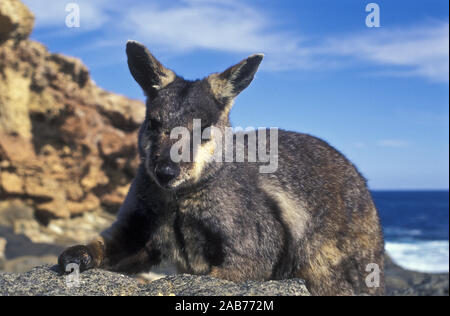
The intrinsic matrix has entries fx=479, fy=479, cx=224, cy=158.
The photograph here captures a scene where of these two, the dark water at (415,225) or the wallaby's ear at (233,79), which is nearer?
the wallaby's ear at (233,79)

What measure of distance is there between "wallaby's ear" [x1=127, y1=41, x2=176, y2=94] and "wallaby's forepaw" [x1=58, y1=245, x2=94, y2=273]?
2.16 metres

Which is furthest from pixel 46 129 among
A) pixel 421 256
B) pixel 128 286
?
pixel 421 256

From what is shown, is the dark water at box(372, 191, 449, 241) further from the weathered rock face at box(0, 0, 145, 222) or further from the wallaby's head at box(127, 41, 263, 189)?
the wallaby's head at box(127, 41, 263, 189)

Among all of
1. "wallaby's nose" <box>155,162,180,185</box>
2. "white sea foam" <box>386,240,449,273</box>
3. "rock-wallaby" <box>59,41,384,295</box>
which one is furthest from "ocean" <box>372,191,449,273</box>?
"wallaby's nose" <box>155,162,180,185</box>

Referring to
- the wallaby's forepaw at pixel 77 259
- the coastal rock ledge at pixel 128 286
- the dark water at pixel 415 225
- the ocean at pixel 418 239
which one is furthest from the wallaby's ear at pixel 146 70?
the dark water at pixel 415 225

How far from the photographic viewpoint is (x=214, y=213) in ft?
19.5

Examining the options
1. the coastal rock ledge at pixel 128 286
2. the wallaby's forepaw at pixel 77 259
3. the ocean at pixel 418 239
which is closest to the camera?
the coastal rock ledge at pixel 128 286

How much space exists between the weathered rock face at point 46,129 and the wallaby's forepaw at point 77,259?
17.1 meters

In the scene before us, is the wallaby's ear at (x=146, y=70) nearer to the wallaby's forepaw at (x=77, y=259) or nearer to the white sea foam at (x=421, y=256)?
the wallaby's forepaw at (x=77, y=259)

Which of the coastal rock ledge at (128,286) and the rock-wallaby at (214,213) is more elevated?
the rock-wallaby at (214,213)

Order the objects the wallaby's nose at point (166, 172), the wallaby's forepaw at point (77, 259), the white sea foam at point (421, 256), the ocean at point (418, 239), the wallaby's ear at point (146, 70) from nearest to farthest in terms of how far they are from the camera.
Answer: the wallaby's nose at point (166, 172) → the wallaby's forepaw at point (77, 259) → the wallaby's ear at point (146, 70) → the white sea foam at point (421, 256) → the ocean at point (418, 239)

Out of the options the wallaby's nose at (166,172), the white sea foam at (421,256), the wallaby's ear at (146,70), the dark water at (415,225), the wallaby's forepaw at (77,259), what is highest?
the wallaby's ear at (146,70)

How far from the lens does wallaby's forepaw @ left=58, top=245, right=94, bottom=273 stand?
5422mm

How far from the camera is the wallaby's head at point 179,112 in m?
5.44
